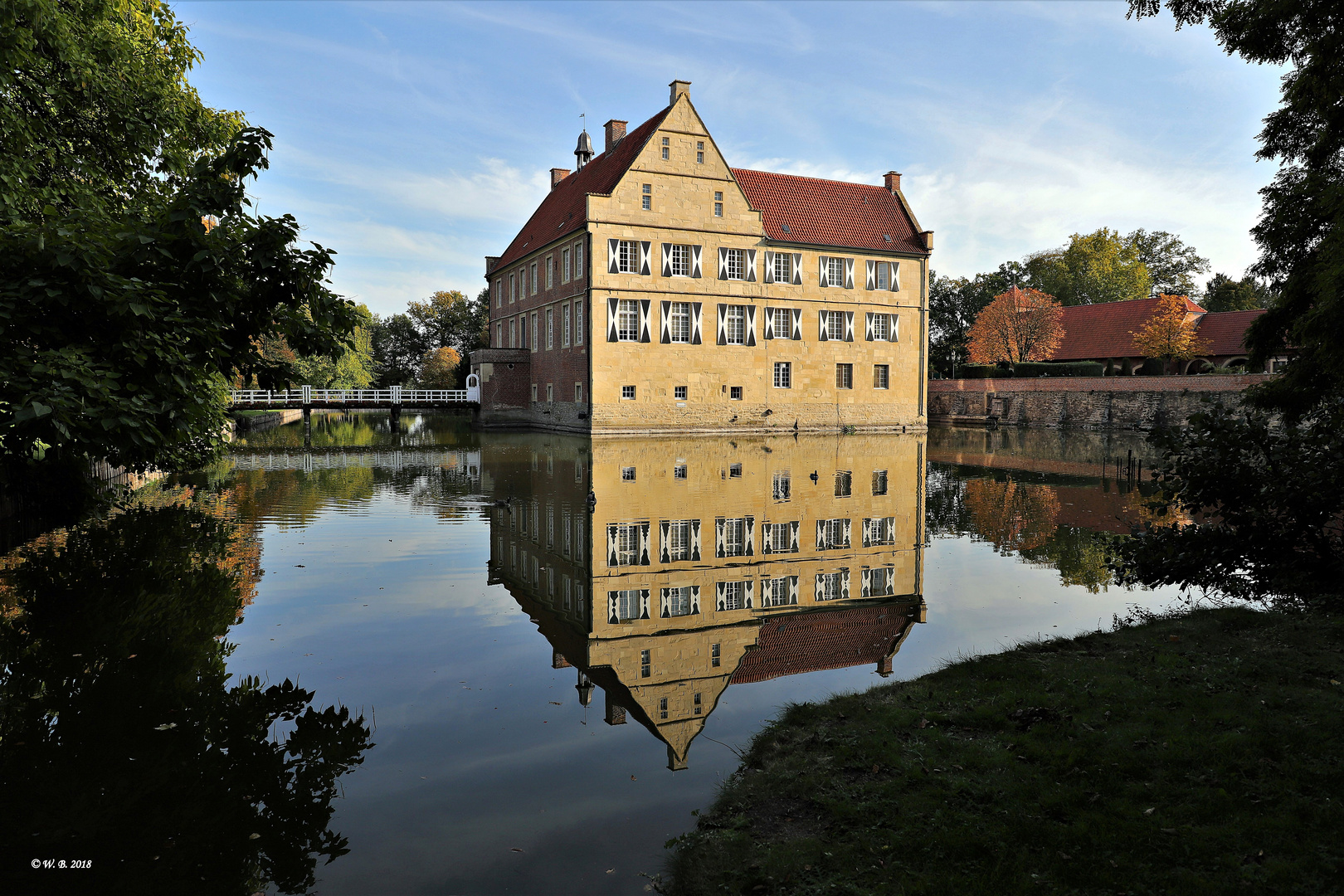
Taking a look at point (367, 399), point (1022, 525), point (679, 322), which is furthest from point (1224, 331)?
point (367, 399)

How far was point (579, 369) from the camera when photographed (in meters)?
38.2

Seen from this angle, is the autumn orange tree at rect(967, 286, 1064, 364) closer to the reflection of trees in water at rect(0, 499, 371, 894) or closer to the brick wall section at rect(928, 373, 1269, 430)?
the brick wall section at rect(928, 373, 1269, 430)

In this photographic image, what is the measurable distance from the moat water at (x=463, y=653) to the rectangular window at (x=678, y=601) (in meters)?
0.05

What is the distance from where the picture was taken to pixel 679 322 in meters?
38.7

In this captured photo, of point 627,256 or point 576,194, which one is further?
point 576,194

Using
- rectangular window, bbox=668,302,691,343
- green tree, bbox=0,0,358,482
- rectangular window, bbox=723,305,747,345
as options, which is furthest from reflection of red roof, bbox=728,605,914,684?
rectangular window, bbox=723,305,747,345

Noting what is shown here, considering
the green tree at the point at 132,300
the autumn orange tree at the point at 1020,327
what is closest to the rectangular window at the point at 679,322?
the green tree at the point at 132,300

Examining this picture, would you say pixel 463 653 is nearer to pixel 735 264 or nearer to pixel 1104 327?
pixel 735 264

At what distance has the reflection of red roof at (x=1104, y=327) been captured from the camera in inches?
2283

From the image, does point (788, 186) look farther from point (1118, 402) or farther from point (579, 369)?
point (1118, 402)

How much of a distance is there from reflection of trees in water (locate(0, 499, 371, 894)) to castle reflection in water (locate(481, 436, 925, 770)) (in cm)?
223

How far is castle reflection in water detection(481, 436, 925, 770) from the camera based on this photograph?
7.29 m

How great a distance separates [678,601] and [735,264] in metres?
32.1

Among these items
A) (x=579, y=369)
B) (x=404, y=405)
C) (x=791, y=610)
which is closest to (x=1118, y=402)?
(x=579, y=369)
